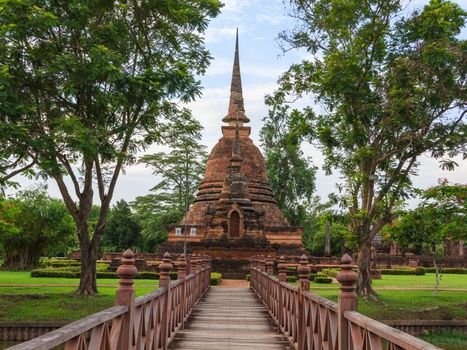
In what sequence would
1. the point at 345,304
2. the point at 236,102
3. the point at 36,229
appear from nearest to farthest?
1. the point at 345,304
2. the point at 36,229
3. the point at 236,102

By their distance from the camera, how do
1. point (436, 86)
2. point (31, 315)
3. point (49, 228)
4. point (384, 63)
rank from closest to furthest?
point (31, 315)
point (436, 86)
point (384, 63)
point (49, 228)

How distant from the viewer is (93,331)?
380 centimetres

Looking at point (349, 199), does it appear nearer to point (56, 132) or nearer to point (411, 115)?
point (411, 115)

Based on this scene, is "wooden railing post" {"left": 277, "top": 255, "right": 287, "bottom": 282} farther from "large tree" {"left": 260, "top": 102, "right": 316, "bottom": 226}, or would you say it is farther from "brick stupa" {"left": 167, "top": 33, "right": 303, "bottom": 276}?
"large tree" {"left": 260, "top": 102, "right": 316, "bottom": 226}

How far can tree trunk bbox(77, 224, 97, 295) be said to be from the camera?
15062mm

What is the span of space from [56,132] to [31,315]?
14.4ft

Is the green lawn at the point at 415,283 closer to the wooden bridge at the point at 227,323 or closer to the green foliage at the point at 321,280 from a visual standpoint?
the green foliage at the point at 321,280

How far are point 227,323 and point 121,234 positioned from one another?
53.0 m

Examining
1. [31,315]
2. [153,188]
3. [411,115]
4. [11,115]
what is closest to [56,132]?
[11,115]

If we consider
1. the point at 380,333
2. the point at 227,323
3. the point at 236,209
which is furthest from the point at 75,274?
the point at 380,333

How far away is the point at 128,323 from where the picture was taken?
4.96 meters

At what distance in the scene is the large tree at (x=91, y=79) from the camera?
12203 mm

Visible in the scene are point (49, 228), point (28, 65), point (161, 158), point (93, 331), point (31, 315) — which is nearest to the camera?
point (93, 331)

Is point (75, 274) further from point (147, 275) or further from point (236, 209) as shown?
point (236, 209)
